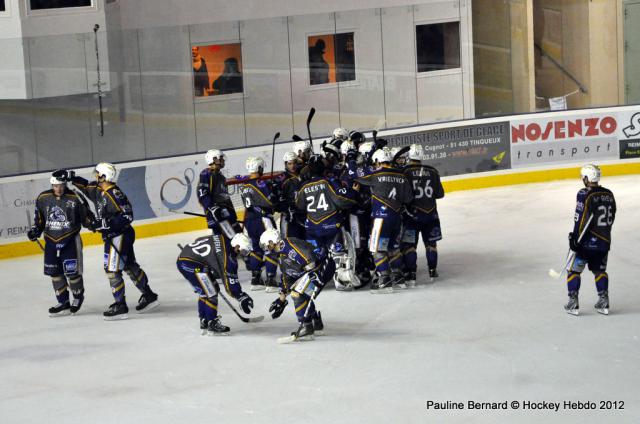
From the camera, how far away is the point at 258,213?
11.1 metres

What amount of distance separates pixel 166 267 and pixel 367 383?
5108 millimetres

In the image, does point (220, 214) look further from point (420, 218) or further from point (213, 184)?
point (420, 218)

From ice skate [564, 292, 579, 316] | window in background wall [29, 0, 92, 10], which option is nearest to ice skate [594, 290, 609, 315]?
ice skate [564, 292, 579, 316]

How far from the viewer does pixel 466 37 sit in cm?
1747

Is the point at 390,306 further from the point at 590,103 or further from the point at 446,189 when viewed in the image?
the point at 590,103

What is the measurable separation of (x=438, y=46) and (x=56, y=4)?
19.5 feet

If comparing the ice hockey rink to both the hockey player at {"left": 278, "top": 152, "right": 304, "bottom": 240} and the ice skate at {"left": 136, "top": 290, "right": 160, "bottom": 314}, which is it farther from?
the hockey player at {"left": 278, "top": 152, "right": 304, "bottom": 240}

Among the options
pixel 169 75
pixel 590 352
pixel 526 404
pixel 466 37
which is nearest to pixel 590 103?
pixel 466 37

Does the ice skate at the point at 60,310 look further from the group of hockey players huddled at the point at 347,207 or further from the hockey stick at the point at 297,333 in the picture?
the hockey stick at the point at 297,333

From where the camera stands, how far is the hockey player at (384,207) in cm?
1060

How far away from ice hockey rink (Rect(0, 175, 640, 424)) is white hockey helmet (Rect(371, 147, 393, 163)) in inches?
51.7

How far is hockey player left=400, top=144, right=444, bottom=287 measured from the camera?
10.9 metres

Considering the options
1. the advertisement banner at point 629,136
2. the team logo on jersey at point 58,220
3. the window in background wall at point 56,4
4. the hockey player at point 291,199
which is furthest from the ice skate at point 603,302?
the window in background wall at point 56,4

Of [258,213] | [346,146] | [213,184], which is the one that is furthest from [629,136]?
[213,184]
